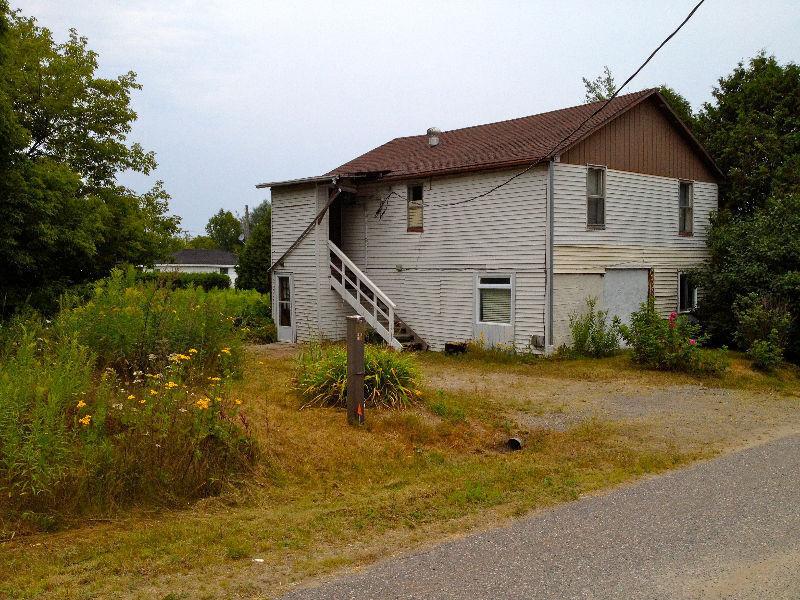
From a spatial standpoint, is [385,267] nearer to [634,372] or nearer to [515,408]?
[634,372]

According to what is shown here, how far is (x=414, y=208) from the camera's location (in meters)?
21.1

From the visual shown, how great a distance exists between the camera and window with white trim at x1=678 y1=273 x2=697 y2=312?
2123 cm

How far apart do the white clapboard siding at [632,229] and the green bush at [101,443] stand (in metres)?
12.0

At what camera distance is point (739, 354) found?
17.6 m

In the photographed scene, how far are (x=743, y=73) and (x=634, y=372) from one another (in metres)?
15.4

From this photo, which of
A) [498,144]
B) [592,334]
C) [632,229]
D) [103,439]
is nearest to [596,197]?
[632,229]

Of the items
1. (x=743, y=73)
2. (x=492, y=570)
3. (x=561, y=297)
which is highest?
(x=743, y=73)

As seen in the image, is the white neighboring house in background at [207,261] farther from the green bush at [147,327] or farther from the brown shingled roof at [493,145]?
the green bush at [147,327]

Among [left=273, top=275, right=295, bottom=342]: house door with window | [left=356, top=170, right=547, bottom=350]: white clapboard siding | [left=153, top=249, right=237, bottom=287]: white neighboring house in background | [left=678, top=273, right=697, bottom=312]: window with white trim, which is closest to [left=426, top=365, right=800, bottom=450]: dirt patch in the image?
[left=356, top=170, right=547, bottom=350]: white clapboard siding

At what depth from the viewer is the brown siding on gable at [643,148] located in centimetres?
1844

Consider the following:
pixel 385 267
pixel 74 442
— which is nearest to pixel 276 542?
pixel 74 442

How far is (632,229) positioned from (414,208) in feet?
20.3

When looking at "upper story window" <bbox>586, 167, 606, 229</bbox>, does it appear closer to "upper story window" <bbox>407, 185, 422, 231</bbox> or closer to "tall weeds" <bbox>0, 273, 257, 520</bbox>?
"upper story window" <bbox>407, 185, 422, 231</bbox>

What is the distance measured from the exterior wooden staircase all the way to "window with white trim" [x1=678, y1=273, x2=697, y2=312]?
7822 mm
